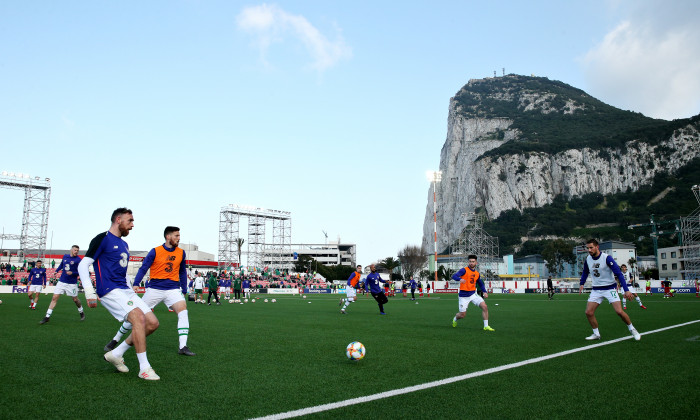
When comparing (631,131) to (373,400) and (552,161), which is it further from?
(373,400)

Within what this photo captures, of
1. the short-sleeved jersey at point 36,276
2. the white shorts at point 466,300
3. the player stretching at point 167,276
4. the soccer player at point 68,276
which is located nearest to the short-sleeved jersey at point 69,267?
the soccer player at point 68,276

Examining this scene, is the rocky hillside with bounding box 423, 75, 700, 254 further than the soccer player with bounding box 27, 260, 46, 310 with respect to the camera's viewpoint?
Yes

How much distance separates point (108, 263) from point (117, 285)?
0.32m

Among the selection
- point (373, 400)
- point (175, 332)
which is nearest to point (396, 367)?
point (373, 400)

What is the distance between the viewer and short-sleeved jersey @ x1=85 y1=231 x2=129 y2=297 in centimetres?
617

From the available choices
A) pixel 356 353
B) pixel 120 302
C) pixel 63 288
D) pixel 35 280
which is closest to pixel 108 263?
pixel 120 302

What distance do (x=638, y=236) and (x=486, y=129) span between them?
83673mm

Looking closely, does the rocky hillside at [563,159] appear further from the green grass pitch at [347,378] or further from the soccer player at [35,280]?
the green grass pitch at [347,378]

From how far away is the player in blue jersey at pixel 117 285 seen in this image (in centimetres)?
601

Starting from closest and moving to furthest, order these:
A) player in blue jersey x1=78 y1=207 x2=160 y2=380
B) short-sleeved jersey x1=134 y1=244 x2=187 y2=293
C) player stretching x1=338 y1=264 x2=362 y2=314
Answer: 1. player in blue jersey x1=78 y1=207 x2=160 y2=380
2. short-sleeved jersey x1=134 y1=244 x2=187 y2=293
3. player stretching x1=338 y1=264 x2=362 y2=314

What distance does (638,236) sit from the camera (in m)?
129

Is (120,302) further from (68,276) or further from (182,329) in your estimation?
(68,276)

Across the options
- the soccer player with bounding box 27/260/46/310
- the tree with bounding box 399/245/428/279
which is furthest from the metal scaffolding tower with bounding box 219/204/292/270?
the soccer player with bounding box 27/260/46/310

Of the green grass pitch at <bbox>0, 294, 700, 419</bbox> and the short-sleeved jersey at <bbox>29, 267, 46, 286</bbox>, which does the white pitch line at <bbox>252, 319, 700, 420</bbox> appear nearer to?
the green grass pitch at <bbox>0, 294, 700, 419</bbox>
